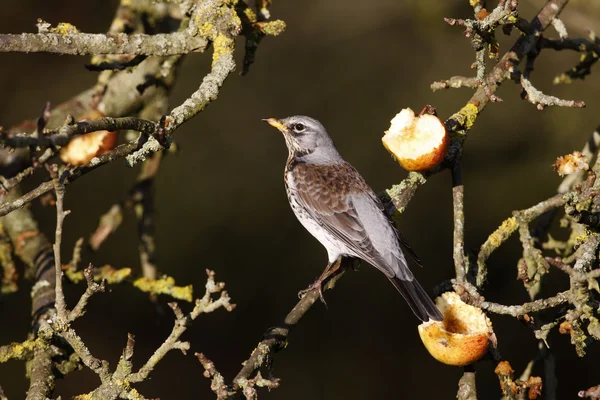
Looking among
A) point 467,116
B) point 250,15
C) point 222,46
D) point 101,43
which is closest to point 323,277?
point 467,116

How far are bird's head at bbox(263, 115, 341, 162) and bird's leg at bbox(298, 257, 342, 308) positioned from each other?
2.29ft

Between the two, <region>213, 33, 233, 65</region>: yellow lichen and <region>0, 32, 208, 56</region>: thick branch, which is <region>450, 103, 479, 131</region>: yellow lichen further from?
<region>0, 32, 208, 56</region>: thick branch

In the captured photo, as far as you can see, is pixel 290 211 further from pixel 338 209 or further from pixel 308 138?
pixel 338 209

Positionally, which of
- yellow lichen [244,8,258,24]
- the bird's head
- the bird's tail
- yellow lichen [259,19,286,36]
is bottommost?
the bird's tail

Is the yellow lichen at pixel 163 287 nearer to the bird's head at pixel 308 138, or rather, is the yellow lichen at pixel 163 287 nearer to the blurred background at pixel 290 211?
the bird's head at pixel 308 138

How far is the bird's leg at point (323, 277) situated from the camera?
321 centimetres

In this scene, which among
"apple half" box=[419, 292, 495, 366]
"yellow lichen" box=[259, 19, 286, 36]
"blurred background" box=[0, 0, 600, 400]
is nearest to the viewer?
"apple half" box=[419, 292, 495, 366]

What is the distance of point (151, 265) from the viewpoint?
4.03m

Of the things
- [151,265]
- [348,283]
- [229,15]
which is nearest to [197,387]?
[348,283]

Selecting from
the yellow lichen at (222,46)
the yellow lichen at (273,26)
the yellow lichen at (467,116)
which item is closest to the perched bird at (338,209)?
the yellow lichen at (467,116)

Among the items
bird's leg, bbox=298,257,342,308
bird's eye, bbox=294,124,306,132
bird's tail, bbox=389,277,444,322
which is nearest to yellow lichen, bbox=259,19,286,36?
bird's eye, bbox=294,124,306,132

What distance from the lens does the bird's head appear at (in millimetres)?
4379

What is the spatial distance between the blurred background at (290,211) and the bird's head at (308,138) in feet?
4.27

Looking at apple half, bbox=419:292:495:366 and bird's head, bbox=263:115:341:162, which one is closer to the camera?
apple half, bbox=419:292:495:366
